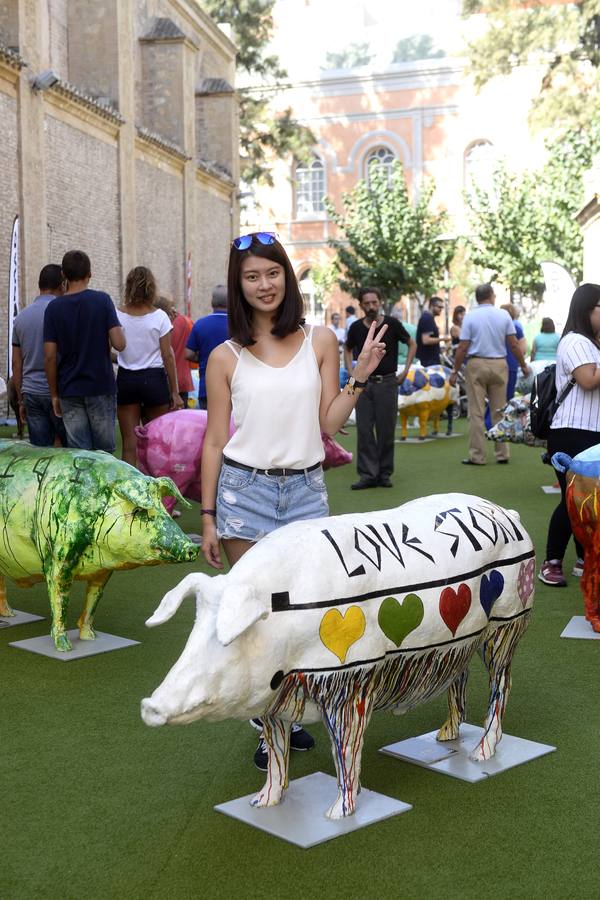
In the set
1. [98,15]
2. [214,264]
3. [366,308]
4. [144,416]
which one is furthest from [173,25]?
[144,416]

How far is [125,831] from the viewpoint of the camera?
369 centimetres

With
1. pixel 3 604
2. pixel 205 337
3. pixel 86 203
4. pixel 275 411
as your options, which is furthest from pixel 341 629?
pixel 86 203

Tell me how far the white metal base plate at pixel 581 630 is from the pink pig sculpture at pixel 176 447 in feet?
8.27

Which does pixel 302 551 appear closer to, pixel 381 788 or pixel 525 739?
pixel 381 788

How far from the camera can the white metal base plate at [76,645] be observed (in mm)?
5676

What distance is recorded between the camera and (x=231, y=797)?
156 inches

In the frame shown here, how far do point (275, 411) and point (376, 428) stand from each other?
7.83 meters

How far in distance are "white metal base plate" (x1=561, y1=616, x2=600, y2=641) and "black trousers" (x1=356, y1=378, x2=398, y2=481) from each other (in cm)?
541

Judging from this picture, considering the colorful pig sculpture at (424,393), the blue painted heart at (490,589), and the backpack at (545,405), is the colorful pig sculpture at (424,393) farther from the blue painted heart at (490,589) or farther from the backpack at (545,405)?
the blue painted heart at (490,589)

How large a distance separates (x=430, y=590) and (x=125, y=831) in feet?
→ 4.25

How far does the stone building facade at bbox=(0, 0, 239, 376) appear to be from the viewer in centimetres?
1842

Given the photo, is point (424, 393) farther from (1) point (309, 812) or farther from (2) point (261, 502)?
(1) point (309, 812)

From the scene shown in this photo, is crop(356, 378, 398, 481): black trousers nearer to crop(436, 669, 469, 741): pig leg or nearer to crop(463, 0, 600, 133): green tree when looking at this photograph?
crop(436, 669, 469, 741): pig leg

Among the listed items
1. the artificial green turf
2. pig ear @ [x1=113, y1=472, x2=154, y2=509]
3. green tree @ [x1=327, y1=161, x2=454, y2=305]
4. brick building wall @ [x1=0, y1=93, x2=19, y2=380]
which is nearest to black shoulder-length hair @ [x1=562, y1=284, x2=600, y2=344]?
the artificial green turf
